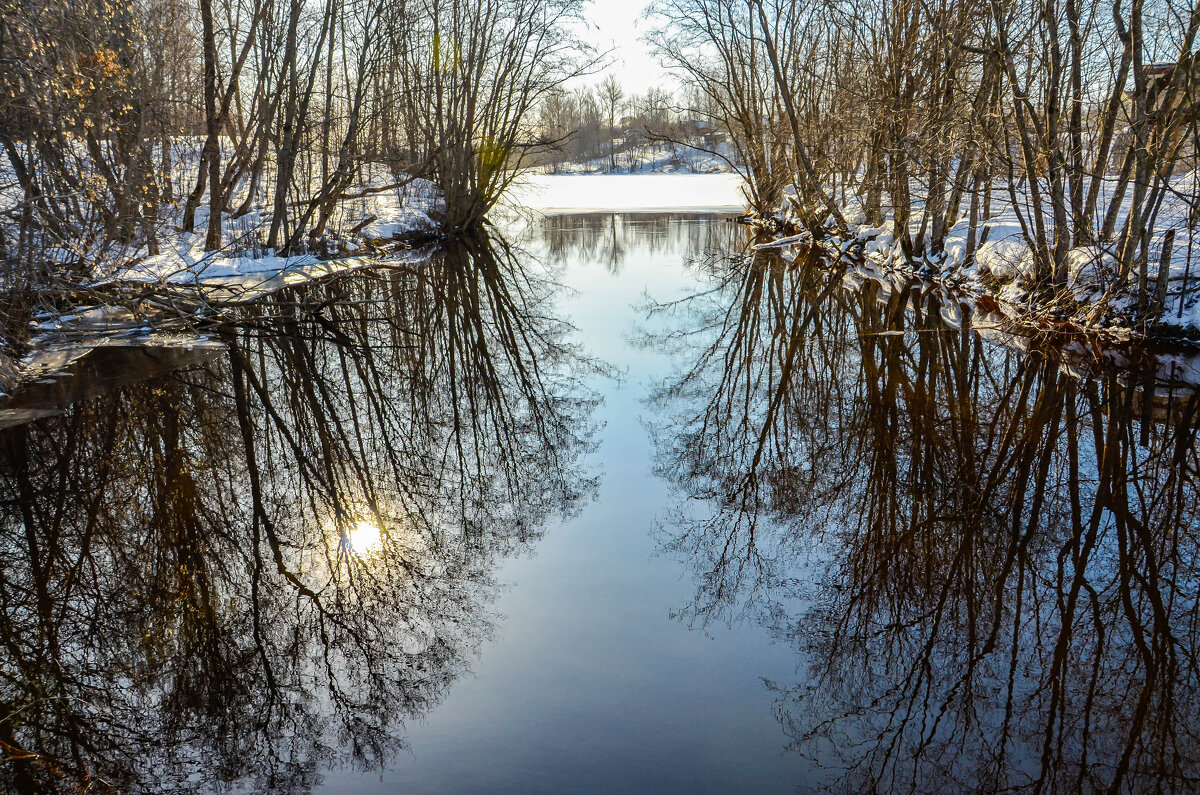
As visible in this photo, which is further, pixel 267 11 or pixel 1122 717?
pixel 267 11

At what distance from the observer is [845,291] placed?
52.5 ft

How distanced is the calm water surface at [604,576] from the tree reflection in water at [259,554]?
0.02 m

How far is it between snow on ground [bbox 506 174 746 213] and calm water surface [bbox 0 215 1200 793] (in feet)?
85.9

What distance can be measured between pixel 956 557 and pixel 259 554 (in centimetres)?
455

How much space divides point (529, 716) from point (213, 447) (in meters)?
4.97

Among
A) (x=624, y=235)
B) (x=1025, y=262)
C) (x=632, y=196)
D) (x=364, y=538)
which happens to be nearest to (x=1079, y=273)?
(x=1025, y=262)

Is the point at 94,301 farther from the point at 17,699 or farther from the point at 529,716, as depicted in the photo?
the point at 529,716

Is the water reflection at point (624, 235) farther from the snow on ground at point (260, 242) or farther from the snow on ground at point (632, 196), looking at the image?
the snow on ground at point (260, 242)

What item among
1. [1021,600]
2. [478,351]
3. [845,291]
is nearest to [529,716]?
[1021,600]

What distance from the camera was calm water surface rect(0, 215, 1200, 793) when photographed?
361 centimetres

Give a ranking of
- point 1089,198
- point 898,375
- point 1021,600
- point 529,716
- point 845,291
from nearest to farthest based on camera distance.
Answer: point 529,716
point 1021,600
point 898,375
point 1089,198
point 845,291

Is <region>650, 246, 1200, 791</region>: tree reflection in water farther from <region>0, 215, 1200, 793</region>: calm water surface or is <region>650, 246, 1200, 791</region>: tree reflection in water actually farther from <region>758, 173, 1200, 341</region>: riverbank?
<region>758, 173, 1200, 341</region>: riverbank

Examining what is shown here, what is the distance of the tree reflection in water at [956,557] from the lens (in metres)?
3.60

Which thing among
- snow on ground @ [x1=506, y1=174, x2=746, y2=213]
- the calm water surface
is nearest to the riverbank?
the calm water surface
